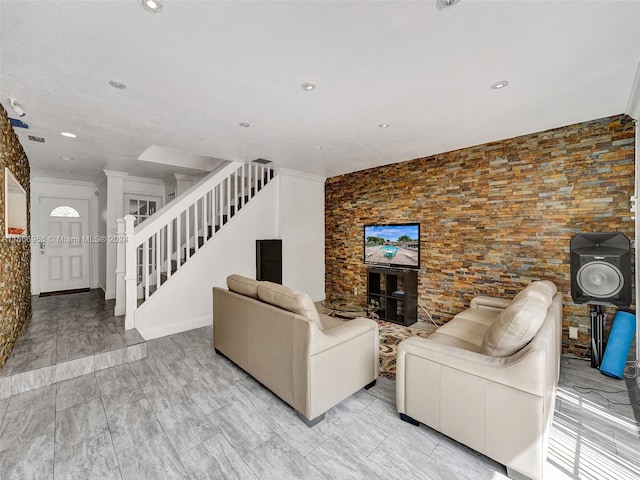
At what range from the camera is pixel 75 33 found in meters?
1.71

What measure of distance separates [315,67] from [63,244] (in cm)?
653

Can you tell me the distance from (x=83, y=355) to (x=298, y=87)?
3.30 m

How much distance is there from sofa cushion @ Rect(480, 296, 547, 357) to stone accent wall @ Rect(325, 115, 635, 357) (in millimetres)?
1925

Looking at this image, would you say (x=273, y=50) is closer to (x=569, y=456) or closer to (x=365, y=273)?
(x=569, y=456)

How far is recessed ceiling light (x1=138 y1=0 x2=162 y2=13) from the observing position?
1.48 metres

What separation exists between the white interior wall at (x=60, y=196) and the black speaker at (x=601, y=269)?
309 inches

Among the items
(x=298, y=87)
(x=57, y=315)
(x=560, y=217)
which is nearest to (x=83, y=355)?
(x=57, y=315)

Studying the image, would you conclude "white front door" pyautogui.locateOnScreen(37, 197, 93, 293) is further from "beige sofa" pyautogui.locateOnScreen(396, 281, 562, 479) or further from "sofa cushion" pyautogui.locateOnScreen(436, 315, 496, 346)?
"sofa cushion" pyautogui.locateOnScreen(436, 315, 496, 346)

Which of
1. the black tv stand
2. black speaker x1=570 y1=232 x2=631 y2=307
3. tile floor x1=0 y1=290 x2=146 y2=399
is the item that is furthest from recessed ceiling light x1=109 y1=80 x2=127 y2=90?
black speaker x1=570 y1=232 x2=631 y2=307

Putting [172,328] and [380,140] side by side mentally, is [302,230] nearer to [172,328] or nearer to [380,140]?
[380,140]

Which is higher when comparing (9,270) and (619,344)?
(9,270)

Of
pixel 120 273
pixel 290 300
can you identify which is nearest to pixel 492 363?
pixel 290 300

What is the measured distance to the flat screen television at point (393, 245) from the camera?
453 centimetres

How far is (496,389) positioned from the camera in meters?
1.62
